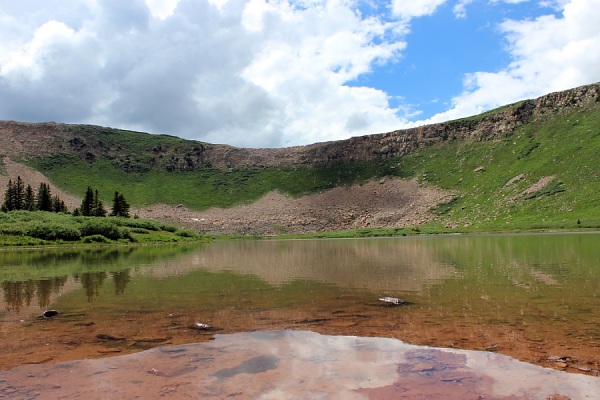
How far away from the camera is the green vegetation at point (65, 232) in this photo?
254 feet

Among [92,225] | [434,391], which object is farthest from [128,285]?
[92,225]

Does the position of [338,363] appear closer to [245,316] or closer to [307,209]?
[245,316]

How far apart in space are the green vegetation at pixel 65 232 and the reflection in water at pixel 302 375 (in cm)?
7523


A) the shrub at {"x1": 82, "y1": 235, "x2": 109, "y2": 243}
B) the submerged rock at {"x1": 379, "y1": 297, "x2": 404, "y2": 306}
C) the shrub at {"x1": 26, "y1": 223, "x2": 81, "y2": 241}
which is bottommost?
the submerged rock at {"x1": 379, "y1": 297, "x2": 404, "y2": 306}

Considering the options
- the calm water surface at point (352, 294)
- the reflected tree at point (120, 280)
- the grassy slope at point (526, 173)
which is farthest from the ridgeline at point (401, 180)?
the reflected tree at point (120, 280)

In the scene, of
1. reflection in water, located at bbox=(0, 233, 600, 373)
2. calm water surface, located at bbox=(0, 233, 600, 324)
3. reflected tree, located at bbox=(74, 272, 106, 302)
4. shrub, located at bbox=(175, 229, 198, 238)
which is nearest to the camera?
reflection in water, located at bbox=(0, 233, 600, 373)

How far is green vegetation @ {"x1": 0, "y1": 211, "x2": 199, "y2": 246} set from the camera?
77438 millimetres

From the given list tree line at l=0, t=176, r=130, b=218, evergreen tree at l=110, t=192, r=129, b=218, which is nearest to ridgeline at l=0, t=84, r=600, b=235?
evergreen tree at l=110, t=192, r=129, b=218

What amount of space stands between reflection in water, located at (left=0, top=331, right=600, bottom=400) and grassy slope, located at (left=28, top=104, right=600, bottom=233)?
96.9 metres

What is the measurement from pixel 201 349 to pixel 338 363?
150 inches

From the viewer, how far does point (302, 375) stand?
9617 millimetres

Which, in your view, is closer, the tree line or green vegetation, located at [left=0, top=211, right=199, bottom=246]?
green vegetation, located at [left=0, top=211, right=199, bottom=246]

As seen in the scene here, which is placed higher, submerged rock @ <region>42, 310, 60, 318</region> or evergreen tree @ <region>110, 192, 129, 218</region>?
evergreen tree @ <region>110, 192, 129, 218</region>

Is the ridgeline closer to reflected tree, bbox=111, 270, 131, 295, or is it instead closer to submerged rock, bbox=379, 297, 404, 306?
submerged rock, bbox=379, 297, 404, 306
